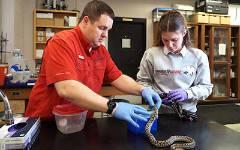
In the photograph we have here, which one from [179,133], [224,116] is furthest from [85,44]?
[224,116]

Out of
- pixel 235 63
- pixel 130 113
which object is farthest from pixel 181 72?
pixel 235 63

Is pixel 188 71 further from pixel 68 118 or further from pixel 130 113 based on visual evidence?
pixel 68 118

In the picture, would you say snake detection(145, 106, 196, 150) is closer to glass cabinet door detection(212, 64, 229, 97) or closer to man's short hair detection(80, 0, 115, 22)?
man's short hair detection(80, 0, 115, 22)

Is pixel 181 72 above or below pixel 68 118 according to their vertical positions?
above

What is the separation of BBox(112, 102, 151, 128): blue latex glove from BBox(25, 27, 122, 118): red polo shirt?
25 centimetres

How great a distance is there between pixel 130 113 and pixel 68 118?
0.28 metres

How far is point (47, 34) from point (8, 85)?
200 centimetres

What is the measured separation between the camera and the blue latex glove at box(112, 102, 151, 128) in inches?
39.8

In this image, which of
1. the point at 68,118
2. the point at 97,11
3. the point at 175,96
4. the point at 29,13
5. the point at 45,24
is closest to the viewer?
the point at 68,118

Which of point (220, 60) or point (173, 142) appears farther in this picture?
point (220, 60)

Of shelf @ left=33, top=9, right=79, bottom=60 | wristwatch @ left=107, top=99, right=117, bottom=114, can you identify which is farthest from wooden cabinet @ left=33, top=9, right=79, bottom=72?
wristwatch @ left=107, top=99, right=117, bottom=114

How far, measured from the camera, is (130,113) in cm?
102

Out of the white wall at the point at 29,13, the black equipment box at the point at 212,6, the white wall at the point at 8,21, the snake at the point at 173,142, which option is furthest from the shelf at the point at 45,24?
the snake at the point at 173,142

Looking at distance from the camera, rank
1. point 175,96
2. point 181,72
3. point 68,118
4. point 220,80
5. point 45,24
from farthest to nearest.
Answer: point 220,80 < point 45,24 < point 181,72 < point 175,96 < point 68,118
